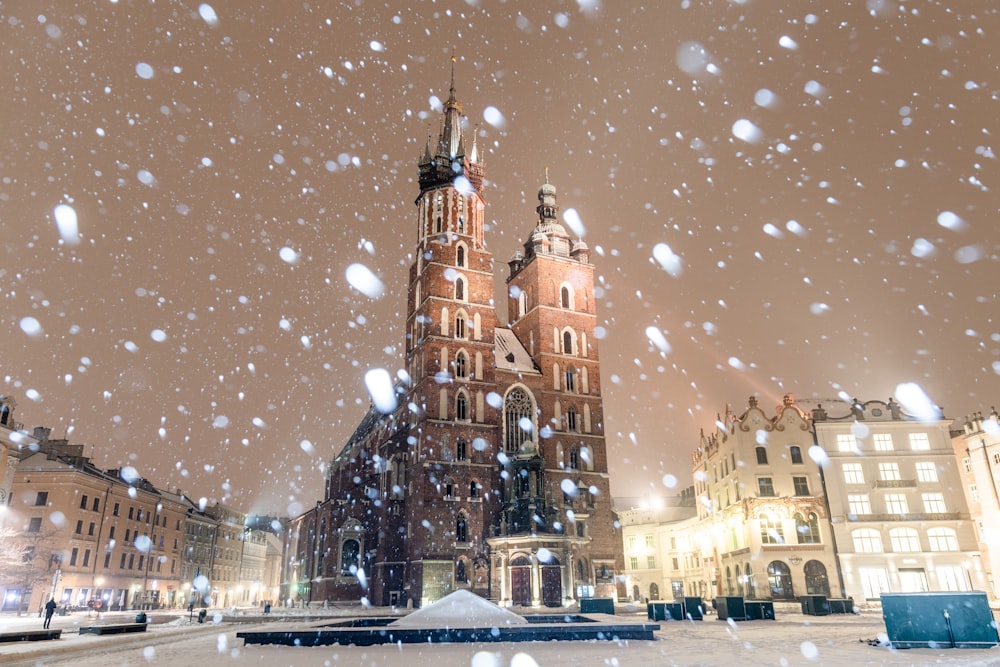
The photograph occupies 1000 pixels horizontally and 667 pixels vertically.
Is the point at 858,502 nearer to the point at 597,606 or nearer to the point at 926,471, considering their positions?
the point at 926,471

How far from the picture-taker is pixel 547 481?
52.7m

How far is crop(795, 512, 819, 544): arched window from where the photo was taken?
144 feet

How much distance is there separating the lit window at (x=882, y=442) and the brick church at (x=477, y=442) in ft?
65.2

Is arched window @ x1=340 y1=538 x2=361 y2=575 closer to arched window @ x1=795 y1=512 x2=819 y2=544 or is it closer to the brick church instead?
the brick church

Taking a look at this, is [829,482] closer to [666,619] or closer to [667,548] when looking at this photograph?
[666,619]

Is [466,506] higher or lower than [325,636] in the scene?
higher

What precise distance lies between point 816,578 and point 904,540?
618 cm

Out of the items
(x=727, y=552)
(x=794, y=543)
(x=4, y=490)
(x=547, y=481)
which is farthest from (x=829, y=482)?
(x=4, y=490)

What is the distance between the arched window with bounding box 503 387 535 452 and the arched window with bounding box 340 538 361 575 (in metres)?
16.2

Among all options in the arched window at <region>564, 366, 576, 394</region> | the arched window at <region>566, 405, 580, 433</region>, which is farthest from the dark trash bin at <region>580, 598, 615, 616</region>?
the arched window at <region>564, 366, 576, 394</region>

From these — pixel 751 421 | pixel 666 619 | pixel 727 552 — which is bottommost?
pixel 666 619

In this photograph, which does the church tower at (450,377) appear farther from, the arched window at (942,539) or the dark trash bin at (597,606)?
the arched window at (942,539)

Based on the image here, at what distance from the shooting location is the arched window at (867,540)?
4309 centimetres

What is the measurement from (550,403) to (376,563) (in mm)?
19277
